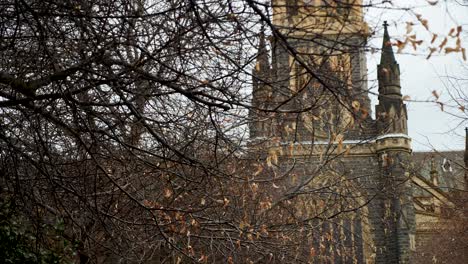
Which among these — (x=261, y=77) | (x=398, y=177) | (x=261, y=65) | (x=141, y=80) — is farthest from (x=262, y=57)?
(x=398, y=177)

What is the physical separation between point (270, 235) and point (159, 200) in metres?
1.85

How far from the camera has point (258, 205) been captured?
424 inches

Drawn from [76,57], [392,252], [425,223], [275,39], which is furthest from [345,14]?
[425,223]

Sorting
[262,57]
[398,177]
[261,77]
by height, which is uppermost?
[398,177]

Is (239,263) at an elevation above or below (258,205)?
below

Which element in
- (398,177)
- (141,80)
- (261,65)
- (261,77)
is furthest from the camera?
(398,177)

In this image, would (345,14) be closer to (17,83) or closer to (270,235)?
(17,83)

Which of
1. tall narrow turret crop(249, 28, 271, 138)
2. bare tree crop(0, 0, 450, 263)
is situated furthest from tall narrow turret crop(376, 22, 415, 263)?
tall narrow turret crop(249, 28, 271, 138)

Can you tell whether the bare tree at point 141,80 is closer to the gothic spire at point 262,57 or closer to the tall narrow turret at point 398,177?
the gothic spire at point 262,57

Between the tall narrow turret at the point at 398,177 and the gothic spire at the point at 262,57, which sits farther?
the tall narrow turret at the point at 398,177

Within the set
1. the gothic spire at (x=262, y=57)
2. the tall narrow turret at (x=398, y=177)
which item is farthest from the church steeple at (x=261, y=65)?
the tall narrow turret at (x=398, y=177)

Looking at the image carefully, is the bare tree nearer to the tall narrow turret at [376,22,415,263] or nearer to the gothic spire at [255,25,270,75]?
the gothic spire at [255,25,270,75]

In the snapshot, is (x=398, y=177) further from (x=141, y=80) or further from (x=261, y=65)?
(x=141, y=80)

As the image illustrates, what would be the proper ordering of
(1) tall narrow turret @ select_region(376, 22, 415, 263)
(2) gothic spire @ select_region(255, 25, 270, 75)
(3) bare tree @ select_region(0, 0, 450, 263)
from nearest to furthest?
(3) bare tree @ select_region(0, 0, 450, 263) < (2) gothic spire @ select_region(255, 25, 270, 75) < (1) tall narrow turret @ select_region(376, 22, 415, 263)
